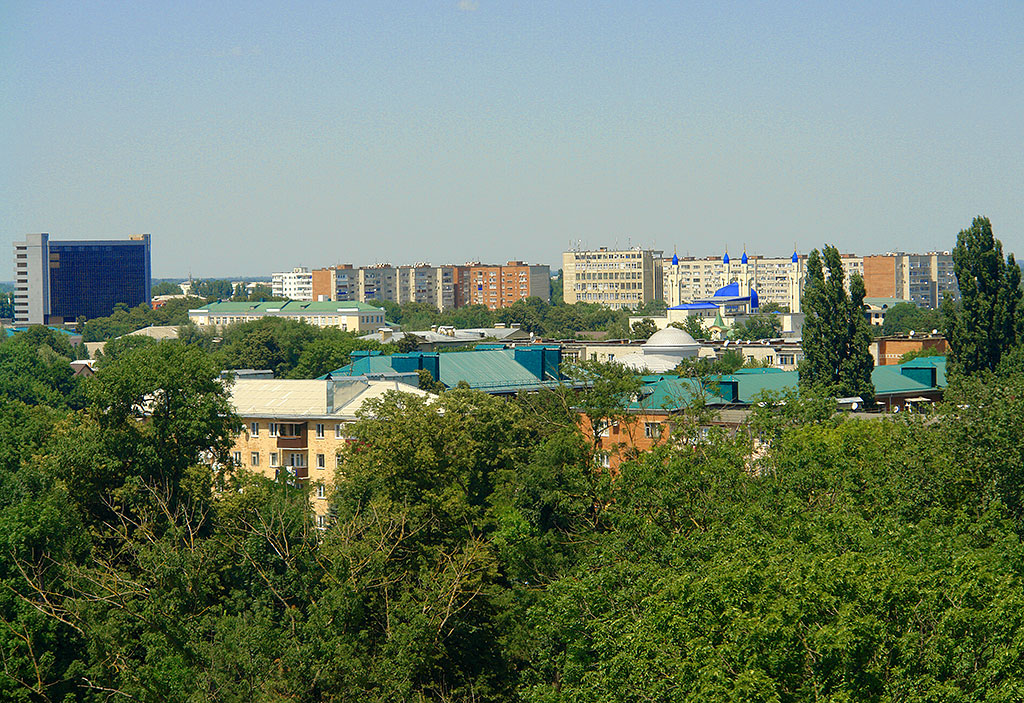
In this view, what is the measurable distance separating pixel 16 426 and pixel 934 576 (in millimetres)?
33811

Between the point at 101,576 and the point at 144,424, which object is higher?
the point at 144,424

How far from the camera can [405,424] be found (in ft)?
113

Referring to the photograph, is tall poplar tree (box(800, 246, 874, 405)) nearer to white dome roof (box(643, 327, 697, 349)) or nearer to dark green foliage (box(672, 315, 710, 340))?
white dome roof (box(643, 327, 697, 349))

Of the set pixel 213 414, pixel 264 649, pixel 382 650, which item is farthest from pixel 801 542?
pixel 213 414

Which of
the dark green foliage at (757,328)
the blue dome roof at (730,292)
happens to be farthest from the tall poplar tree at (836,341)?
the blue dome roof at (730,292)

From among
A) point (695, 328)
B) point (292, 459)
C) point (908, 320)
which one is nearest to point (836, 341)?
point (292, 459)

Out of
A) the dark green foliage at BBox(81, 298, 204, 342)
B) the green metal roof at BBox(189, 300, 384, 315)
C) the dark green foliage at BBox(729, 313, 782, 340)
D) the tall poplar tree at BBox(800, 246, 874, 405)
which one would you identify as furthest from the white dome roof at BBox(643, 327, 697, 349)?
the dark green foliage at BBox(81, 298, 204, 342)

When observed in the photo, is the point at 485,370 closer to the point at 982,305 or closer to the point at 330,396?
the point at 330,396

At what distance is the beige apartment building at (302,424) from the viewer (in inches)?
2000

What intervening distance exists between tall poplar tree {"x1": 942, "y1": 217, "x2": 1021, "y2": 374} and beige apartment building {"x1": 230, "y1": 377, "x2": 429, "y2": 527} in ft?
68.7

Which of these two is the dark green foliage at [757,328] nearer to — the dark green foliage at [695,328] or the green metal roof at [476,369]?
the dark green foliage at [695,328]

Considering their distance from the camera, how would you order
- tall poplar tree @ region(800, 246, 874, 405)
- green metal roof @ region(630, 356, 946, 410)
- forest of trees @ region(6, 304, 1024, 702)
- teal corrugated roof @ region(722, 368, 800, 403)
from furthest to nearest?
1. teal corrugated roof @ region(722, 368, 800, 403)
2. tall poplar tree @ region(800, 246, 874, 405)
3. green metal roof @ region(630, 356, 946, 410)
4. forest of trees @ region(6, 304, 1024, 702)

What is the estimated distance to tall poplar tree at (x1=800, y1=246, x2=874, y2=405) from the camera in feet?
176

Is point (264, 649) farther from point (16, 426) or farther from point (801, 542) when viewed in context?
point (16, 426)
